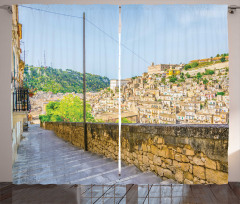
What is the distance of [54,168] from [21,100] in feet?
3.35

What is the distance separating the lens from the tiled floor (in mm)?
2270

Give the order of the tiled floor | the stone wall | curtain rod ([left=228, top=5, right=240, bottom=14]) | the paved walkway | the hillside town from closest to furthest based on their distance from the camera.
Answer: the tiled floor
the stone wall
the hillside town
curtain rod ([left=228, top=5, right=240, bottom=14])
the paved walkway

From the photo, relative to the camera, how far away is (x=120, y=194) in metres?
2.46

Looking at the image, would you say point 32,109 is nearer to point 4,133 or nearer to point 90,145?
point 4,133

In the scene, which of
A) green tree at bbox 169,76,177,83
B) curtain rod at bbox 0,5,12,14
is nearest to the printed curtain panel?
green tree at bbox 169,76,177,83

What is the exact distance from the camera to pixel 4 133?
275cm

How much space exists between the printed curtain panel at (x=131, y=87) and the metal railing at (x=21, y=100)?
33 mm

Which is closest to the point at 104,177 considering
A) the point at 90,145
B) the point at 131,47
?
the point at 90,145

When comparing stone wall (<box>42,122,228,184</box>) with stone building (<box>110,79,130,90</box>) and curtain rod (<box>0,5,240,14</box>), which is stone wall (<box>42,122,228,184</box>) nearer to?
stone building (<box>110,79,130,90</box>)

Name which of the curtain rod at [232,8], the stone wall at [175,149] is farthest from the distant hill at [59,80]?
the curtain rod at [232,8]

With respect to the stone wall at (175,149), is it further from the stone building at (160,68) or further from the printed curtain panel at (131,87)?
the stone building at (160,68)

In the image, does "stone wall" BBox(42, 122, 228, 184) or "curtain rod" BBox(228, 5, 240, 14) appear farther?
"curtain rod" BBox(228, 5, 240, 14)

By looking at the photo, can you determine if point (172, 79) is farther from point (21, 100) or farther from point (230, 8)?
point (21, 100)

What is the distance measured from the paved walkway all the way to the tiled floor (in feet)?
0.35
